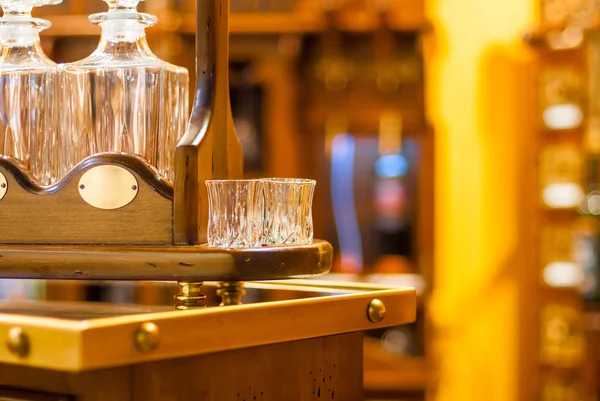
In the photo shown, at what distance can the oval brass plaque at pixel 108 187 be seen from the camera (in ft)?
3.54

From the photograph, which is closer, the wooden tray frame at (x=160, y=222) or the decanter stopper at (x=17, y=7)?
the wooden tray frame at (x=160, y=222)

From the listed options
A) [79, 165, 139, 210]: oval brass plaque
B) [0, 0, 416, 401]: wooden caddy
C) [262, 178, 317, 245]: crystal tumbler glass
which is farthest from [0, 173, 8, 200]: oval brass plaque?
[262, 178, 317, 245]: crystal tumbler glass

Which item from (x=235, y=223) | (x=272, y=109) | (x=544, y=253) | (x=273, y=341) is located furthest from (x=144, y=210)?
(x=544, y=253)

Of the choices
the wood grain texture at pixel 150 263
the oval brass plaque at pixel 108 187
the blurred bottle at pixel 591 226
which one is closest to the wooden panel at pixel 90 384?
the wood grain texture at pixel 150 263

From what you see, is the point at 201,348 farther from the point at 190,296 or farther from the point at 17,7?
the point at 17,7

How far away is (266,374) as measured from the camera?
3.17ft

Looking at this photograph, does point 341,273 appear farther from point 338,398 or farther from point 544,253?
point 338,398

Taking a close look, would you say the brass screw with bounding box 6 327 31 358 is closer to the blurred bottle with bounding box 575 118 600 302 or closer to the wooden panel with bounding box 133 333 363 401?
the wooden panel with bounding box 133 333 363 401

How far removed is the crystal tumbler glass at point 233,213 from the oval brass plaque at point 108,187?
0.10 metres

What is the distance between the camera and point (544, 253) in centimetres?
447

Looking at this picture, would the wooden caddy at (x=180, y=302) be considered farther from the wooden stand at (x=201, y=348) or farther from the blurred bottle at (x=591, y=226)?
the blurred bottle at (x=591, y=226)

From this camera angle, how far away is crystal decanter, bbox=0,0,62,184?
1160 millimetres

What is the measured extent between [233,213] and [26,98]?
33cm

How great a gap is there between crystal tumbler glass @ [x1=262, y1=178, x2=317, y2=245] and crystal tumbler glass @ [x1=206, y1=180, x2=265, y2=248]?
16mm
